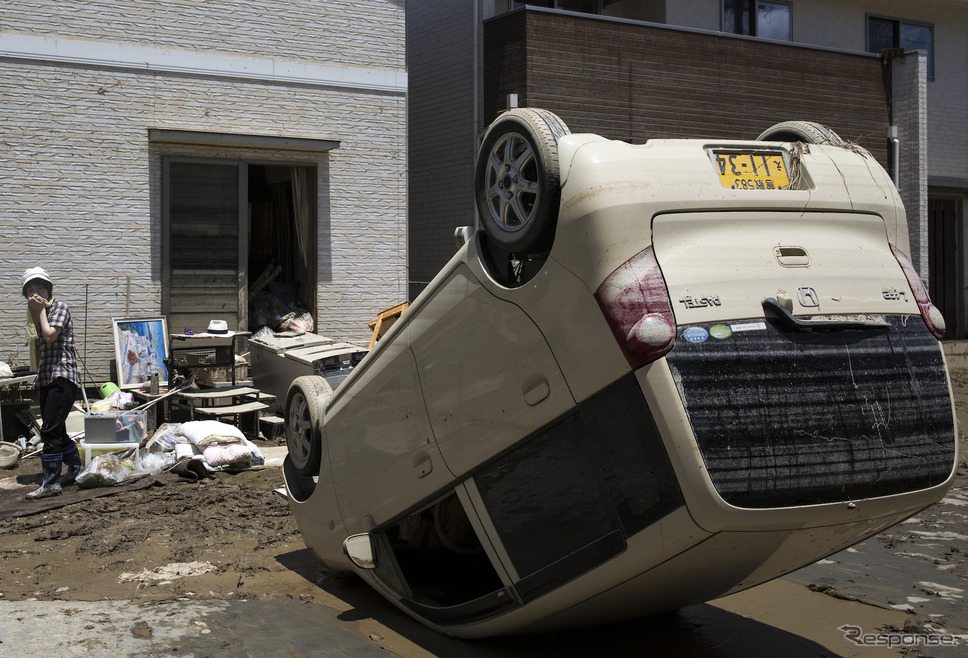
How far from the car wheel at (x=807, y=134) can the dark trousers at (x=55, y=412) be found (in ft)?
21.5

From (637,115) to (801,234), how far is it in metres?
12.3

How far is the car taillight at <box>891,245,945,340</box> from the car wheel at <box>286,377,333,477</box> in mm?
3105

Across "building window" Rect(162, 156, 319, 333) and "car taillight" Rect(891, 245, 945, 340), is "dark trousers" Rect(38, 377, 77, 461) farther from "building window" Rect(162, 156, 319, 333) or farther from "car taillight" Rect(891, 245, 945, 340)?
"car taillight" Rect(891, 245, 945, 340)

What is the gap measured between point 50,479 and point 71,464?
0.35 meters

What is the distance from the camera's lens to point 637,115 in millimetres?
15430

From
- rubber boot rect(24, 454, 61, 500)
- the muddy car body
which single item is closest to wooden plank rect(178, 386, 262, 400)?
rubber boot rect(24, 454, 61, 500)

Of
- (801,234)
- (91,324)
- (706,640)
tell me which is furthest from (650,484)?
(91,324)

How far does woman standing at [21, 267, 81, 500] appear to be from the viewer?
8.15 metres

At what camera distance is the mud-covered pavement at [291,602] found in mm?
→ 4453

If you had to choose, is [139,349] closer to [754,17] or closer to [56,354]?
[56,354]

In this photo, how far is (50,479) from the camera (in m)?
8.15

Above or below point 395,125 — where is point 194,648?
below

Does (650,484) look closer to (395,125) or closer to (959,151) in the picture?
(395,125)

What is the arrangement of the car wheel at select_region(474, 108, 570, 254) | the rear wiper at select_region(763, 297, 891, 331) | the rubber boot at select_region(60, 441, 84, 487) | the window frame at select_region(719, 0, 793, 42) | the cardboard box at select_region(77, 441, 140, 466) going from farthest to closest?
the window frame at select_region(719, 0, 793, 42), the cardboard box at select_region(77, 441, 140, 466), the rubber boot at select_region(60, 441, 84, 487), the car wheel at select_region(474, 108, 570, 254), the rear wiper at select_region(763, 297, 891, 331)
